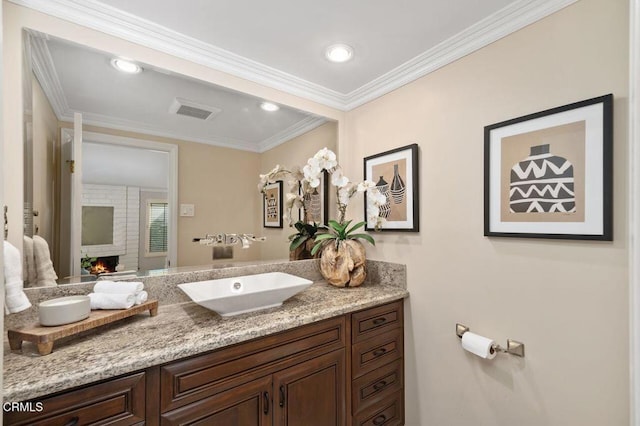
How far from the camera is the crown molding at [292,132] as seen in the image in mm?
1929

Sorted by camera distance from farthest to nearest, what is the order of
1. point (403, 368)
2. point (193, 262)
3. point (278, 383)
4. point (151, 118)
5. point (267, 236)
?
point (267, 236), point (403, 368), point (193, 262), point (151, 118), point (278, 383)

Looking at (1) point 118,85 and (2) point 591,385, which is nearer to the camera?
(2) point 591,385

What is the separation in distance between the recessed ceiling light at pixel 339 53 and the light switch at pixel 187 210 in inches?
45.4

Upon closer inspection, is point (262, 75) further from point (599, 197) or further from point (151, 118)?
point (599, 197)

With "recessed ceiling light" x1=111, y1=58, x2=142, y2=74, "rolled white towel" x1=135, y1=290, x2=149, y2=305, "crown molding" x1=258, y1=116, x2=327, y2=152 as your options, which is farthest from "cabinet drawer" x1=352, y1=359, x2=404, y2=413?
"recessed ceiling light" x1=111, y1=58, x2=142, y2=74

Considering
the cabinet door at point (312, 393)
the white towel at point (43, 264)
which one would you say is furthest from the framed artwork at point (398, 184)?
the white towel at point (43, 264)

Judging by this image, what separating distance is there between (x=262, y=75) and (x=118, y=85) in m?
0.76

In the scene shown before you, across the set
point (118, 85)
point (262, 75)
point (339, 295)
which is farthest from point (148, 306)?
point (262, 75)

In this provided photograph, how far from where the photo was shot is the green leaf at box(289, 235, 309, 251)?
1986mm

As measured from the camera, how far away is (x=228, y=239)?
69.9 inches

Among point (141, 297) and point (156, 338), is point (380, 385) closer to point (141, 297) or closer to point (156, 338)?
point (156, 338)

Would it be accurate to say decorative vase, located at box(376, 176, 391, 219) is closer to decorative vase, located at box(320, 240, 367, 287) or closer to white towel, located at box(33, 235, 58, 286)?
decorative vase, located at box(320, 240, 367, 287)

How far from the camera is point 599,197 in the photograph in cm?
107

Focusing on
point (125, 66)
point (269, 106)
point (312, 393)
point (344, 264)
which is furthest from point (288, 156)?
point (312, 393)
